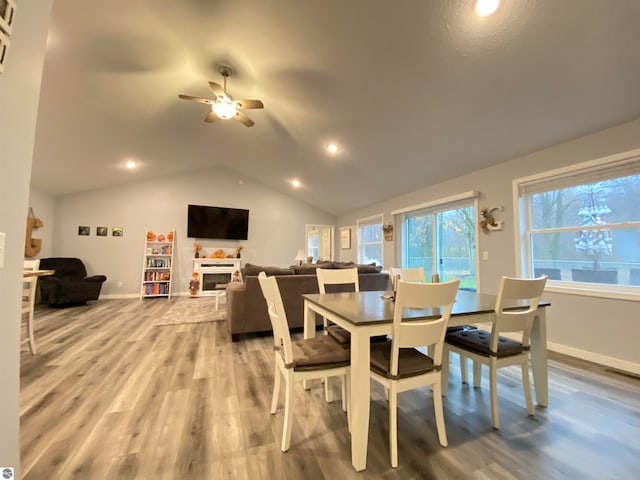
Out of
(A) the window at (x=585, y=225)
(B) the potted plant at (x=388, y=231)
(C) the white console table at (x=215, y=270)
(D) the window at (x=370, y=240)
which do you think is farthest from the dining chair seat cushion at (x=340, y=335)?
(C) the white console table at (x=215, y=270)

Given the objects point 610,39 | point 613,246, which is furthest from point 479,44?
point 613,246

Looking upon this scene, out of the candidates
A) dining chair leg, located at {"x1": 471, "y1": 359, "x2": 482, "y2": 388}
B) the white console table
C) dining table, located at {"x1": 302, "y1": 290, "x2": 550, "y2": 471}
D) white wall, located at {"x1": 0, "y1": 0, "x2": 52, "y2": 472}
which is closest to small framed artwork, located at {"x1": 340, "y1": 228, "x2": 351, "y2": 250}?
the white console table

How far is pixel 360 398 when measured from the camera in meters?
1.34

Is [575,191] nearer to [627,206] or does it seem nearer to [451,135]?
[627,206]

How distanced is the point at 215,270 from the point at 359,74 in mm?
5547

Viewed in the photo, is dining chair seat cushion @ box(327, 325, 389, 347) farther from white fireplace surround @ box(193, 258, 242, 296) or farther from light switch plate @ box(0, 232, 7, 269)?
white fireplace surround @ box(193, 258, 242, 296)

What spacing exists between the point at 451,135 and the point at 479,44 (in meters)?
1.26

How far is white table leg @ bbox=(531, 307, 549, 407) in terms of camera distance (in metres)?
1.88

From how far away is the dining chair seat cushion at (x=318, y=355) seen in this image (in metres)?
1.54

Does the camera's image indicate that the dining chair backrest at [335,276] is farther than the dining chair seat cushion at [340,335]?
Yes

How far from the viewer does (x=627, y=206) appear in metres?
2.57

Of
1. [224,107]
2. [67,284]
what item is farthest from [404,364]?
[67,284]

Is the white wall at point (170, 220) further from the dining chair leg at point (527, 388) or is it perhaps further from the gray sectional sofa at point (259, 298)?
the dining chair leg at point (527, 388)

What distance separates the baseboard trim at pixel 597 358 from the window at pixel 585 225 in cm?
64
